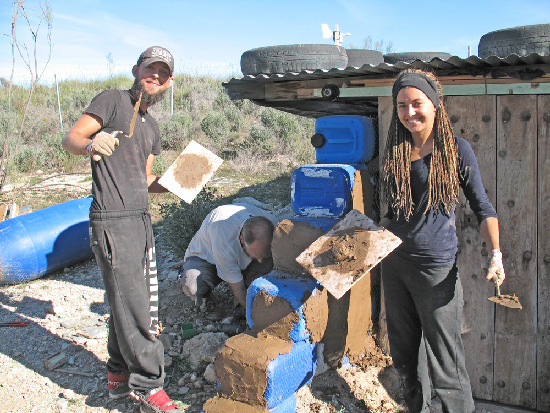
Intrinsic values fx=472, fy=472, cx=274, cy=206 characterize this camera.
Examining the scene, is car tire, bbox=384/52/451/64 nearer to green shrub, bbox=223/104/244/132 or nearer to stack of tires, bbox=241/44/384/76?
stack of tires, bbox=241/44/384/76

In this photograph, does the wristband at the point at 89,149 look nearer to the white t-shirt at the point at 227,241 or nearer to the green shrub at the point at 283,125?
the white t-shirt at the point at 227,241

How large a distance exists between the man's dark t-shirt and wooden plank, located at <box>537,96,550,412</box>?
2633 mm

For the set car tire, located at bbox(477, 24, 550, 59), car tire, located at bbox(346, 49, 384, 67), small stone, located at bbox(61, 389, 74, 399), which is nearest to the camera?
small stone, located at bbox(61, 389, 74, 399)

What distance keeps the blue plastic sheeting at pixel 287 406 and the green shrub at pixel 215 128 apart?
35.6 feet

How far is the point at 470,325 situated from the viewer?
347cm

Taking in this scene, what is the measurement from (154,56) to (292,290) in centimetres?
174

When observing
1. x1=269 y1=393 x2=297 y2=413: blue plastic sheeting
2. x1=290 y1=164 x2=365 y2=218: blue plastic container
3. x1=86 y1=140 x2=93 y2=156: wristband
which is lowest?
x1=269 y1=393 x2=297 y2=413: blue plastic sheeting

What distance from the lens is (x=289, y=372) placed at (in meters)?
2.91

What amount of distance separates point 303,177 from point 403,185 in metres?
1.01

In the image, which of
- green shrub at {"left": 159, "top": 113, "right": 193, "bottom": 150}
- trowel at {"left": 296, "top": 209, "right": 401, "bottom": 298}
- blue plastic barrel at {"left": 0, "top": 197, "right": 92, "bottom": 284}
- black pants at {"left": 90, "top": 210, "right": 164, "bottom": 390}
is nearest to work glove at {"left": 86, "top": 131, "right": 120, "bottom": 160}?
black pants at {"left": 90, "top": 210, "right": 164, "bottom": 390}

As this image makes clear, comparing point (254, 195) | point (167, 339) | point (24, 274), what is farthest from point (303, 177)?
point (254, 195)

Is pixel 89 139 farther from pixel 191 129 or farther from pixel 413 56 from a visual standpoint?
pixel 191 129

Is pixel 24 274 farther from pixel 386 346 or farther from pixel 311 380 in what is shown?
pixel 386 346

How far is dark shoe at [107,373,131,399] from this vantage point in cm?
335
